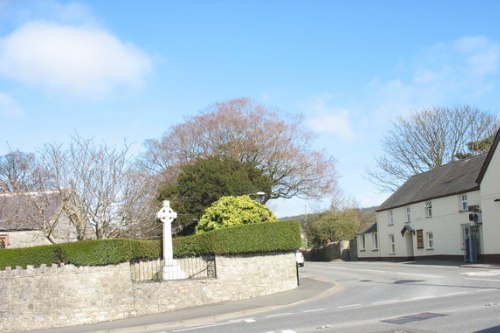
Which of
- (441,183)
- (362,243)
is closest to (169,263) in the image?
(441,183)

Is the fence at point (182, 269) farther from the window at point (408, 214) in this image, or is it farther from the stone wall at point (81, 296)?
the window at point (408, 214)

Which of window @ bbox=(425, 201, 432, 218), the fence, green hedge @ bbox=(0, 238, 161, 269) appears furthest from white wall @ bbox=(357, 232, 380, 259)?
green hedge @ bbox=(0, 238, 161, 269)

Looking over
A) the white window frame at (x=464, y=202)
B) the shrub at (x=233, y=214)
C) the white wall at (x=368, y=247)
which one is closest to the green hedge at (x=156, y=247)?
the shrub at (x=233, y=214)

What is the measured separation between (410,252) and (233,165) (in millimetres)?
16197

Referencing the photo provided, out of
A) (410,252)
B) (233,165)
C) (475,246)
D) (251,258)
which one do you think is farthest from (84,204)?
(410,252)

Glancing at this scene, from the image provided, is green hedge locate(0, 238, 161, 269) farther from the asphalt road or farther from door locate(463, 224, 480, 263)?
door locate(463, 224, 480, 263)

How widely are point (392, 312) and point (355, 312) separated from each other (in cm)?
98

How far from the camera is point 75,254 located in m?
17.2

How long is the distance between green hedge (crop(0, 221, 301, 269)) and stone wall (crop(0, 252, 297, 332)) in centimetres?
42

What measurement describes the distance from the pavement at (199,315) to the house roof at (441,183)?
1867cm

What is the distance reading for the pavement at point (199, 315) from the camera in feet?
49.4

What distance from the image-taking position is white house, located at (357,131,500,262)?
103 ft

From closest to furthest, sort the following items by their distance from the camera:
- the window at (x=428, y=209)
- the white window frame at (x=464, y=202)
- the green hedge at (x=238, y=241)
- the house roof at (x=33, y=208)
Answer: the green hedge at (x=238, y=241) < the house roof at (x=33, y=208) < the white window frame at (x=464, y=202) < the window at (x=428, y=209)

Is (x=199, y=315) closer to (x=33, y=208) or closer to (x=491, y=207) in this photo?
(x=33, y=208)
